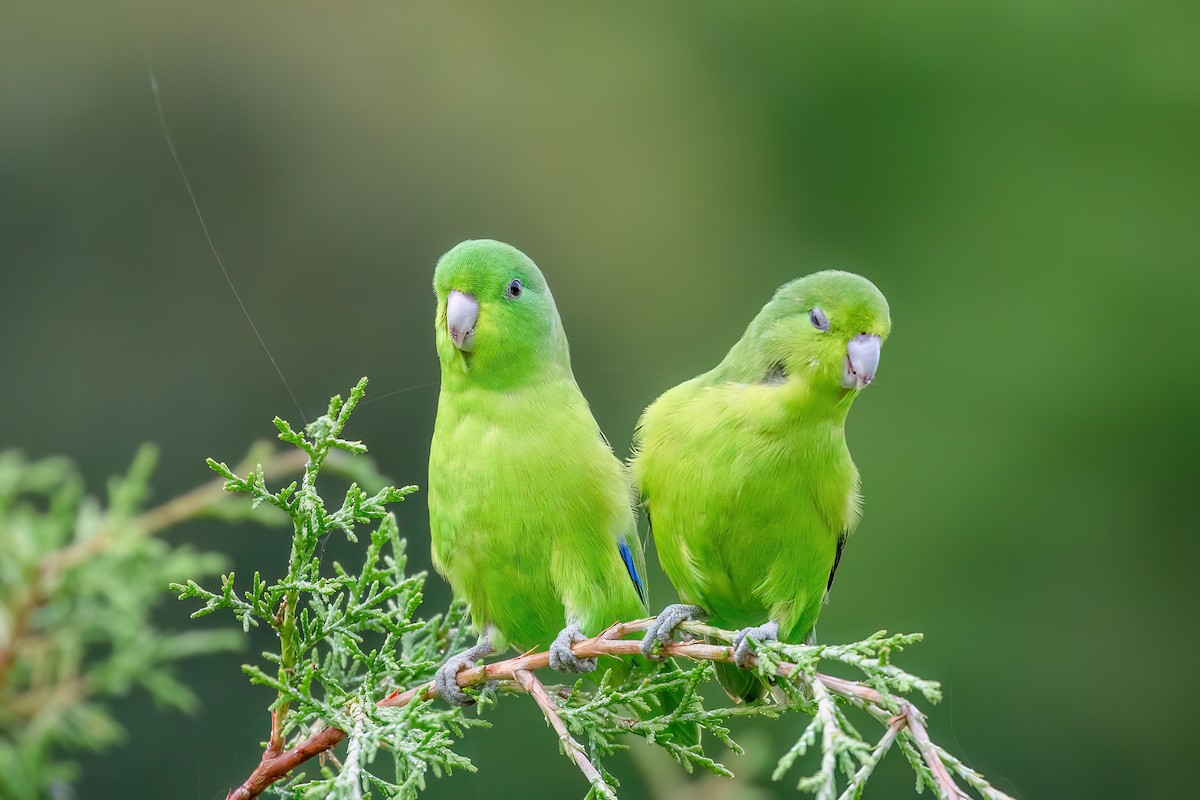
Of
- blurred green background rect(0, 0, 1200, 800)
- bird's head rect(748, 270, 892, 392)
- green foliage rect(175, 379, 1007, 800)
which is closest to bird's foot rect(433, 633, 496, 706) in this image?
green foliage rect(175, 379, 1007, 800)

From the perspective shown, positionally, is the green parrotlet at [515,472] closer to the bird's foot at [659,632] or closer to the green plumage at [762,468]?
the green plumage at [762,468]

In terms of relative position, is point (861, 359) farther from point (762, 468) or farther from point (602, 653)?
point (602, 653)

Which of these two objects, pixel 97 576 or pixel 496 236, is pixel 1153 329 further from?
pixel 97 576

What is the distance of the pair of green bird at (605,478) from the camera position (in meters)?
2.29

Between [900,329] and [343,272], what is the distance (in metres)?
2.72

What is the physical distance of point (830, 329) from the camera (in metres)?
2.12

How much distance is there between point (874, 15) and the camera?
620 cm

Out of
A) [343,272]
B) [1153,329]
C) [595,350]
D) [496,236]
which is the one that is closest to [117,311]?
[343,272]

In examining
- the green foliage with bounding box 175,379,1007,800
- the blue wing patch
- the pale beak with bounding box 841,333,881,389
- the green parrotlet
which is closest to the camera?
the green foliage with bounding box 175,379,1007,800

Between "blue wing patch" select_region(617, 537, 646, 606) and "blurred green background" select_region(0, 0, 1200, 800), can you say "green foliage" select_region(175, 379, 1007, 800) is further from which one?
"blurred green background" select_region(0, 0, 1200, 800)

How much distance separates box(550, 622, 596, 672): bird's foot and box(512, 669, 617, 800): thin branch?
0.09m

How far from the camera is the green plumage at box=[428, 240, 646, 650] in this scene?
7.82 feet

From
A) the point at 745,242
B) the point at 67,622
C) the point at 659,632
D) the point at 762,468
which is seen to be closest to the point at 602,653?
the point at 659,632

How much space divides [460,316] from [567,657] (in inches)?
28.2
